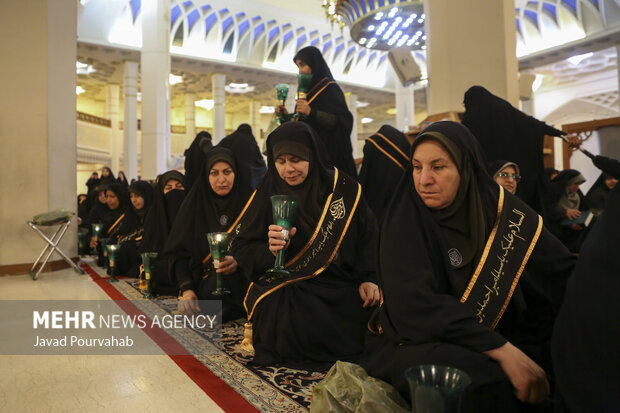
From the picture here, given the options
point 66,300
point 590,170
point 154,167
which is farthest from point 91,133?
point 590,170

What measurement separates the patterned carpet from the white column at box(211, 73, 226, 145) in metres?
11.0

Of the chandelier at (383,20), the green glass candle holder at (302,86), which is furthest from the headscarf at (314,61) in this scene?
the chandelier at (383,20)

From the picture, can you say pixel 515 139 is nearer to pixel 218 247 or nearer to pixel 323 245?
pixel 323 245

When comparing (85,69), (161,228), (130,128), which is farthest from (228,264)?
(85,69)

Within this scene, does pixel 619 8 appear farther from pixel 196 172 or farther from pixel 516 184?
pixel 196 172

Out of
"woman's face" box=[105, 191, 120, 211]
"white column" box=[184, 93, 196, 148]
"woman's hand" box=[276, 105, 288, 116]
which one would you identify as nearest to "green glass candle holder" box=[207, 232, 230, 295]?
"woman's hand" box=[276, 105, 288, 116]

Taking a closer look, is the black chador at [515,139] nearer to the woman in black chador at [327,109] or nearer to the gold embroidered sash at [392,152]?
the gold embroidered sash at [392,152]

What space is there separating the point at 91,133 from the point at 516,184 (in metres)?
14.0

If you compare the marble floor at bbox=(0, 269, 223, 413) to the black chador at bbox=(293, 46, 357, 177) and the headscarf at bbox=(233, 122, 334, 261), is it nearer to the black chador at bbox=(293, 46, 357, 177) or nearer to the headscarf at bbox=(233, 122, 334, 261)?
the headscarf at bbox=(233, 122, 334, 261)

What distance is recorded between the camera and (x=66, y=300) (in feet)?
11.0

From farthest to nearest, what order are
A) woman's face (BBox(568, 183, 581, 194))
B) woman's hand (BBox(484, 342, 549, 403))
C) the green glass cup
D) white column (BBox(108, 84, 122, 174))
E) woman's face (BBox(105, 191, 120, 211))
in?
1. white column (BBox(108, 84, 122, 174))
2. woman's face (BBox(105, 191, 120, 211))
3. woman's face (BBox(568, 183, 581, 194))
4. woman's hand (BBox(484, 342, 549, 403))
5. the green glass cup

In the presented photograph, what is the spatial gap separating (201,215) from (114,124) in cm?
1299

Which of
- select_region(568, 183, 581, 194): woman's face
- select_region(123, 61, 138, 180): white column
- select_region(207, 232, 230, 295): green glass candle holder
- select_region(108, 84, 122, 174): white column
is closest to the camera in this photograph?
select_region(207, 232, 230, 295): green glass candle holder

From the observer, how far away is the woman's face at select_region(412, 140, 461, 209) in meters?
1.37
